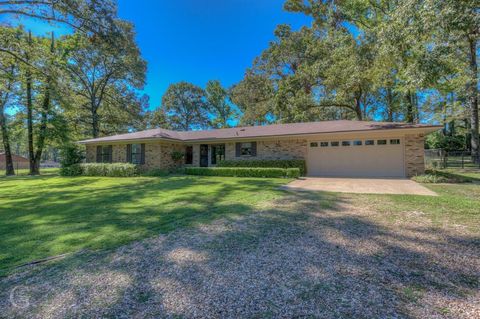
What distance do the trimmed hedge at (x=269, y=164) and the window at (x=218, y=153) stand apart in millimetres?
1235

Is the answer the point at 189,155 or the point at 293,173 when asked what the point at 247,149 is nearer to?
the point at 293,173

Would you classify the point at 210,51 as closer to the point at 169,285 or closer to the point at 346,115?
the point at 346,115

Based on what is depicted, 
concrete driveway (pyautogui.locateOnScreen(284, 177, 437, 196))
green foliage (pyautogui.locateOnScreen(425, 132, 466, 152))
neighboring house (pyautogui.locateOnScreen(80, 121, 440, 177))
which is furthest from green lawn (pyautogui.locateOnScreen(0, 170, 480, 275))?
green foliage (pyautogui.locateOnScreen(425, 132, 466, 152))

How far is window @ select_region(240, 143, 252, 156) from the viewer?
51.5 feet

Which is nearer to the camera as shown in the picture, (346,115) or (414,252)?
(414,252)

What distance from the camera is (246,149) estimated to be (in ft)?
51.9

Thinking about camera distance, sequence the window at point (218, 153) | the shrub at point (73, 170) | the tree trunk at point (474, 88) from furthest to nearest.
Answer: the window at point (218, 153)
the shrub at point (73, 170)
the tree trunk at point (474, 88)

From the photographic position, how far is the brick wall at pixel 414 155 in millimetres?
11508

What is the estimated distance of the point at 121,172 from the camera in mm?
14586

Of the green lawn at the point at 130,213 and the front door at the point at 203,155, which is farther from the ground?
the front door at the point at 203,155

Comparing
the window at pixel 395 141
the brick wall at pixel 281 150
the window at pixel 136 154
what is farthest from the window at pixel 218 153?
the window at pixel 395 141

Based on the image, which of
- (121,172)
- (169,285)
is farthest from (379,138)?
(121,172)

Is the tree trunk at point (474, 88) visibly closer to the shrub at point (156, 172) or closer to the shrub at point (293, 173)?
the shrub at point (293, 173)

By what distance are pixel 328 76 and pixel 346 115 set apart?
8299 millimetres
